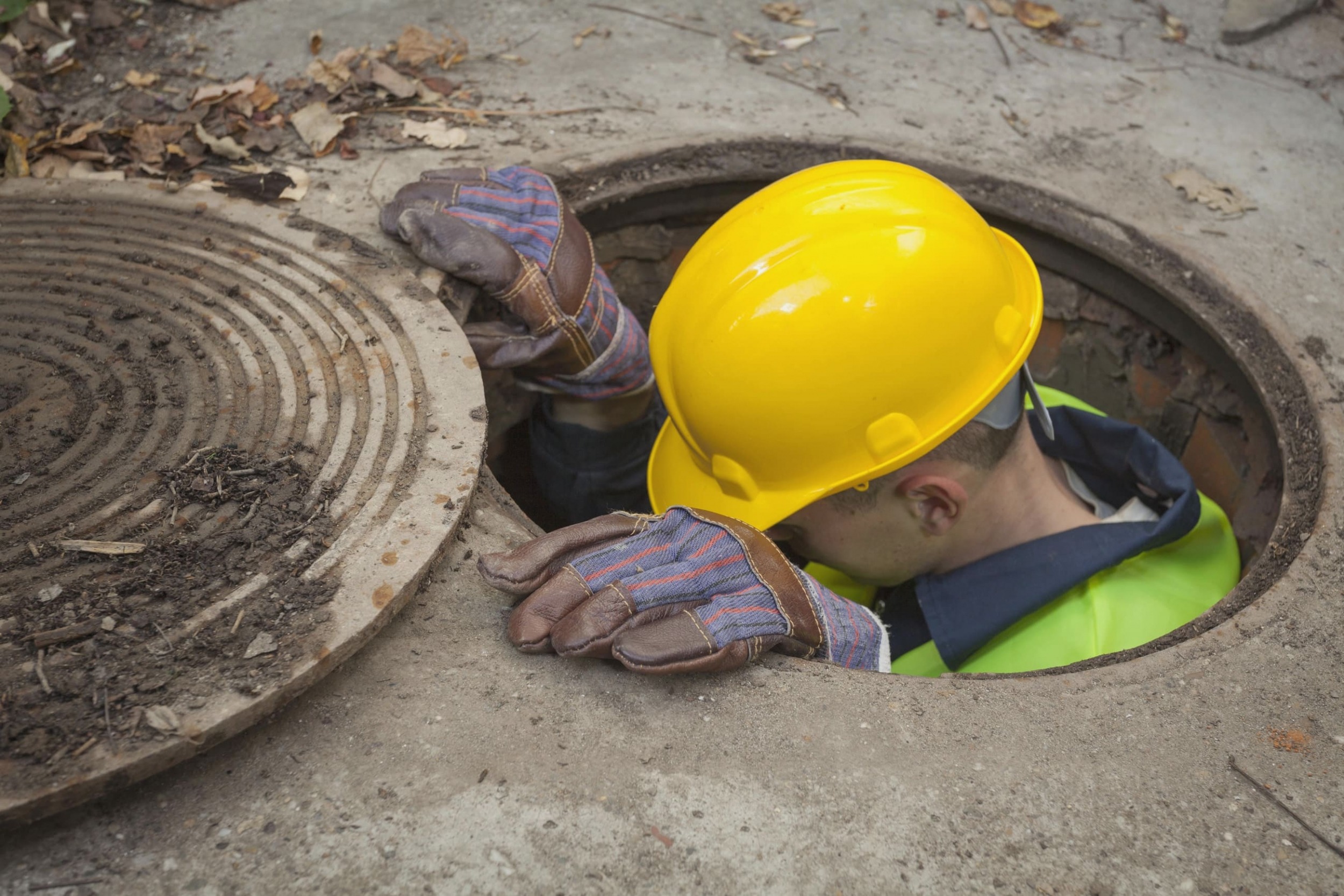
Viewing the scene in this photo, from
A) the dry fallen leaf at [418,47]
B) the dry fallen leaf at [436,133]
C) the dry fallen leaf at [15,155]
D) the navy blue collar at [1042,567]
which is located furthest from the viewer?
the dry fallen leaf at [418,47]

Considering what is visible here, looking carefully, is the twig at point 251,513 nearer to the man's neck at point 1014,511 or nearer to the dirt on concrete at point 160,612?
the dirt on concrete at point 160,612

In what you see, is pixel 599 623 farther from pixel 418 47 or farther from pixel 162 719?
pixel 418 47

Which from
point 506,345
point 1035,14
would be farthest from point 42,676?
point 1035,14

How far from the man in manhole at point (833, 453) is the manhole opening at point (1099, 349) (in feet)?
1.05

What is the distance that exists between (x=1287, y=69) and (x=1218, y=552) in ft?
7.25

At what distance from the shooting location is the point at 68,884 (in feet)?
4.48

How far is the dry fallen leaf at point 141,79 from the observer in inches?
120

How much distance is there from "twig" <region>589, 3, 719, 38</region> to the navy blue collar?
6.89 feet

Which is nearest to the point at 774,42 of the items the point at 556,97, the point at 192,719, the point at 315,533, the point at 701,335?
the point at 556,97

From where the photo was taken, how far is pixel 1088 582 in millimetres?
2260

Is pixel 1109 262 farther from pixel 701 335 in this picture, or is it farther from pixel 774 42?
pixel 701 335

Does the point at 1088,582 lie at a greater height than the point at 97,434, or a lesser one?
lesser

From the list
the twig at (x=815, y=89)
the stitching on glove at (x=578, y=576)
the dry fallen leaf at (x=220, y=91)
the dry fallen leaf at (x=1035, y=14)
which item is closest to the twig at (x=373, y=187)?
the dry fallen leaf at (x=220, y=91)

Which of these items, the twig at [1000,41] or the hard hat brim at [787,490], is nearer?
the hard hat brim at [787,490]
